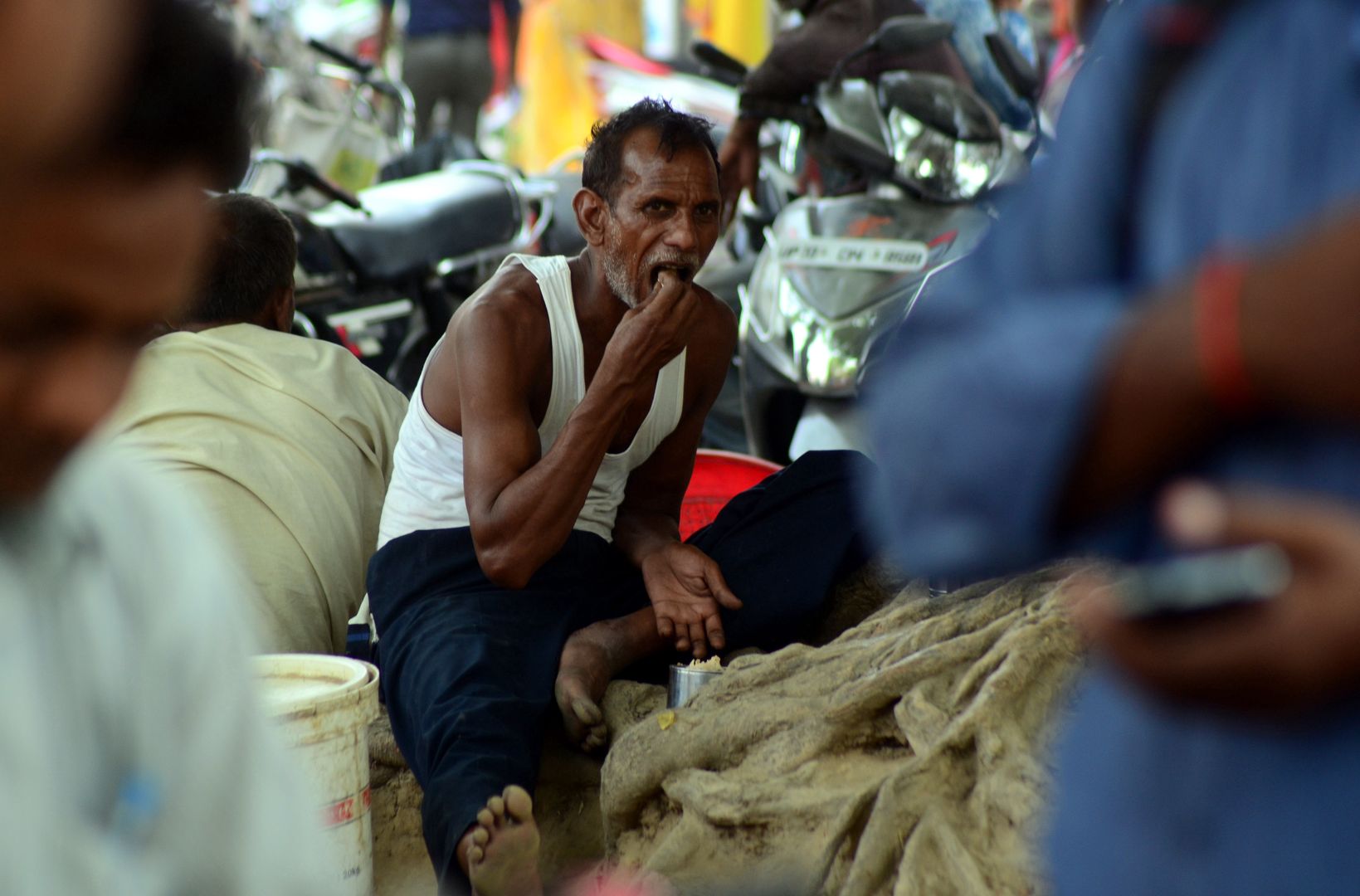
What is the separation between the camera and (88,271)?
0.77 m

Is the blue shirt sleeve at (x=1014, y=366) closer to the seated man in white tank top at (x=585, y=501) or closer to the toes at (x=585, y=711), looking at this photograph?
the seated man in white tank top at (x=585, y=501)

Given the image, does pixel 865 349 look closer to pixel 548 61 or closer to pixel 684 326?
pixel 684 326

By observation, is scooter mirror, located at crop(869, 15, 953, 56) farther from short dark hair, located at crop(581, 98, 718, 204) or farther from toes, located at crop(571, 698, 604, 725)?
toes, located at crop(571, 698, 604, 725)

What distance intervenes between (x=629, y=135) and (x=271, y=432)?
1103mm

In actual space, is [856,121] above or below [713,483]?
above

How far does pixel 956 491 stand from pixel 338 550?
3.11 metres

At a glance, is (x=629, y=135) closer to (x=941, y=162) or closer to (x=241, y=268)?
(x=241, y=268)

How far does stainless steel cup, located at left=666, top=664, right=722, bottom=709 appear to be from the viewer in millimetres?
3203

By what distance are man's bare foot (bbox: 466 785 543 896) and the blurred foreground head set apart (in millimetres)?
1972

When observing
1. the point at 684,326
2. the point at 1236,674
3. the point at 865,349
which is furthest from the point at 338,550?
the point at 1236,674

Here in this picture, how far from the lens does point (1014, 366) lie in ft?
2.71

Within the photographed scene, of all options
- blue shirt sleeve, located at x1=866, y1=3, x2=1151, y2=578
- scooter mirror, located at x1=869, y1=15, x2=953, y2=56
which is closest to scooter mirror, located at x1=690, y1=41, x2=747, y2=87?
scooter mirror, located at x1=869, y1=15, x2=953, y2=56

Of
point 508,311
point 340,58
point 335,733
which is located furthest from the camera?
point 340,58

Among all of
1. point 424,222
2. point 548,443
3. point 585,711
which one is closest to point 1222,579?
point 585,711
